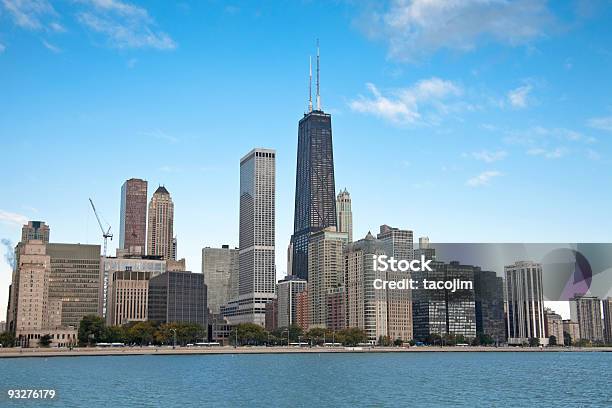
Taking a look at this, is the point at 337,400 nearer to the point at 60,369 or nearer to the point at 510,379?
the point at 510,379

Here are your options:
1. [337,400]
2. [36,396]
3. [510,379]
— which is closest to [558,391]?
[510,379]

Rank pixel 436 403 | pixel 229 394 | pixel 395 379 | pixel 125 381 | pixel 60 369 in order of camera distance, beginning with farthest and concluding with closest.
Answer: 1. pixel 60 369
2. pixel 395 379
3. pixel 125 381
4. pixel 229 394
5. pixel 436 403

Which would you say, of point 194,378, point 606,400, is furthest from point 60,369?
point 606,400

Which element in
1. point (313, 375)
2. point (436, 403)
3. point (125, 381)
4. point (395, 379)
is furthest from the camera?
point (313, 375)

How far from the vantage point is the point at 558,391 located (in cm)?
11825

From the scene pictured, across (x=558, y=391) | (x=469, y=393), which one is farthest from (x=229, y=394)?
(x=558, y=391)

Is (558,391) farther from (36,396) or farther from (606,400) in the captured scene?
(36,396)

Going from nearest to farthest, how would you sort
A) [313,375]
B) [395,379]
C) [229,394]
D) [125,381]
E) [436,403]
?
1. [436,403]
2. [229,394]
3. [125,381]
4. [395,379]
5. [313,375]

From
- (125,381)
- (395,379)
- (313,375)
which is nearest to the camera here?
(125,381)

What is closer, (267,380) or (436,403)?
(436,403)

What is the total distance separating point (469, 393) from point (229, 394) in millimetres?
34551

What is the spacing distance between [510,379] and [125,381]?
224ft

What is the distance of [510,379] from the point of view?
14238cm

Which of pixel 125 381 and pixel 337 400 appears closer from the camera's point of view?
pixel 337 400
